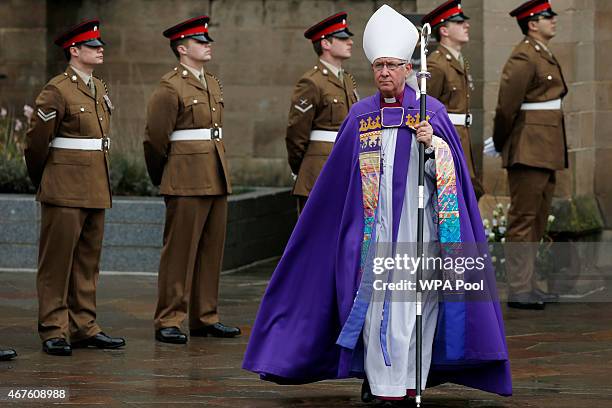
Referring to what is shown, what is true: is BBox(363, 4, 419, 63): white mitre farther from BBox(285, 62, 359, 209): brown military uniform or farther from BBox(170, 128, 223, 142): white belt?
BBox(285, 62, 359, 209): brown military uniform

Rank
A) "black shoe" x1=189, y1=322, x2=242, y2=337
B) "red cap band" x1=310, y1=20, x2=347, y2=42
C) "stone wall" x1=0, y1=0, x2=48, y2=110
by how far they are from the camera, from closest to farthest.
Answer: "black shoe" x1=189, y1=322, x2=242, y2=337 < "red cap band" x1=310, y1=20, x2=347, y2=42 < "stone wall" x1=0, y1=0, x2=48, y2=110

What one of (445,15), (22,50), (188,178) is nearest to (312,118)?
(188,178)

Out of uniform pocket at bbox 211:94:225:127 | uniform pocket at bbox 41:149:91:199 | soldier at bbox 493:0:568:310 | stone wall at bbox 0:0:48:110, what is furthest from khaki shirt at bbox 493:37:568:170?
stone wall at bbox 0:0:48:110

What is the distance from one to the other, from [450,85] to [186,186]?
2.54m

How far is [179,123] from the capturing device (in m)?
10.3

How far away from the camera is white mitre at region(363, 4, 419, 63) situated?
796 centimetres

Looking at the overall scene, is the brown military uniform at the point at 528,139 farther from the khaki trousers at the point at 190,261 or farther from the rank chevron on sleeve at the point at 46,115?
the rank chevron on sleeve at the point at 46,115

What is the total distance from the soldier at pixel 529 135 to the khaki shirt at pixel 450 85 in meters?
0.34

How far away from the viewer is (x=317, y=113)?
36.5 ft

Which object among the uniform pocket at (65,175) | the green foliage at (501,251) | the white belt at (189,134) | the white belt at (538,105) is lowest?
the green foliage at (501,251)

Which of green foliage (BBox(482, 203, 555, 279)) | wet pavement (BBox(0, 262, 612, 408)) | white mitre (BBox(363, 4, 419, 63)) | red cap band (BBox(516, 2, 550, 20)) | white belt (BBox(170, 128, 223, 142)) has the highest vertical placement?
red cap band (BBox(516, 2, 550, 20))

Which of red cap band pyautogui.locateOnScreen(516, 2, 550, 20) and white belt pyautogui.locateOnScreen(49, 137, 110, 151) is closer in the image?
white belt pyautogui.locateOnScreen(49, 137, 110, 151)

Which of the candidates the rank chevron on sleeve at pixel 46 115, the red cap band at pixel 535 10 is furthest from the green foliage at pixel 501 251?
the rank chevron on sleeve at pixel 46 115

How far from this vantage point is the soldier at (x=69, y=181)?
966 centimetres
